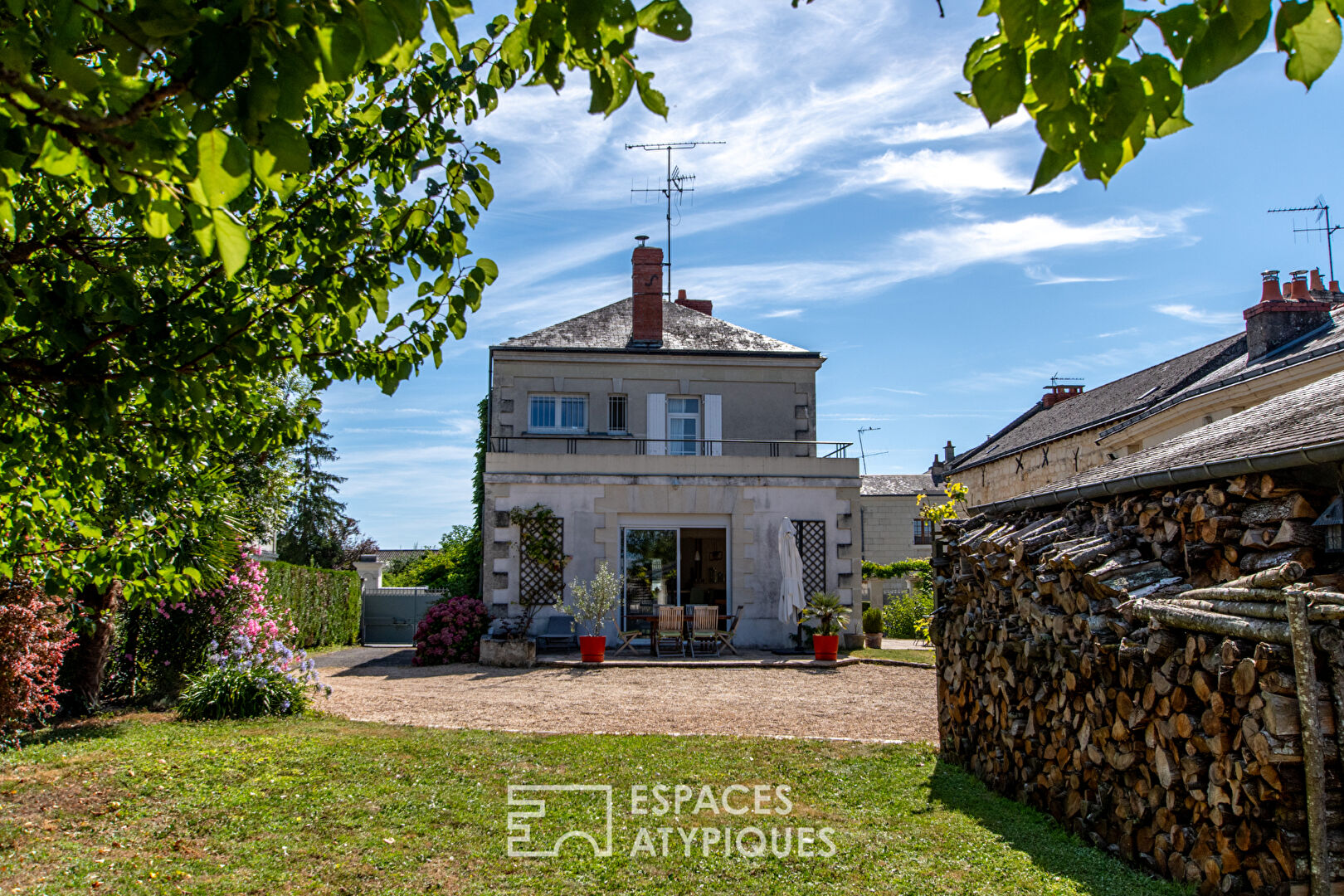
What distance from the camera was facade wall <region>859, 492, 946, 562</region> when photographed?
3756cm

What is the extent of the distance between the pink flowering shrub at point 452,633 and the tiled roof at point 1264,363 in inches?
485

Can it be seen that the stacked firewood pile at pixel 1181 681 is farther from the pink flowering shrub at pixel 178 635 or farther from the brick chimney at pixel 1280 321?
the brick chimney at pixel 1280 321

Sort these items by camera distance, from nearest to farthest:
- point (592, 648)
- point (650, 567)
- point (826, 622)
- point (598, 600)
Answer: point (592, 648), point (826, 622), point (598, 600), point (650, 567)

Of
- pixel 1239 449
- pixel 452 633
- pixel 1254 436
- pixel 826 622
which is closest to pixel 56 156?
pixel 1239 449

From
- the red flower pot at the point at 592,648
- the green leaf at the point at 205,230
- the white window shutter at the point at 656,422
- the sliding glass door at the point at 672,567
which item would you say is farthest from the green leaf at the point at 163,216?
the white window shutter at the point at 656,422

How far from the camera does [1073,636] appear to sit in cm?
517

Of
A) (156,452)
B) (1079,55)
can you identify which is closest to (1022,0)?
(1079,55)

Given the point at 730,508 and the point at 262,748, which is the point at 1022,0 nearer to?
the point at 262,748

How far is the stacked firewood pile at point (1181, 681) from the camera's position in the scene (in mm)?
3488

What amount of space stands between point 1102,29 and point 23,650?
8.37m

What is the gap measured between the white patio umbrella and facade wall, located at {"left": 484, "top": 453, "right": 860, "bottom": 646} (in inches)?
30.5

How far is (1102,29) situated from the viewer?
1.79 metres

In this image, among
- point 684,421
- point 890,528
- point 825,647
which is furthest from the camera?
point 890,528

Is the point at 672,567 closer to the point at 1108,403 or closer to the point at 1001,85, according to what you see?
the point at 1108,403
